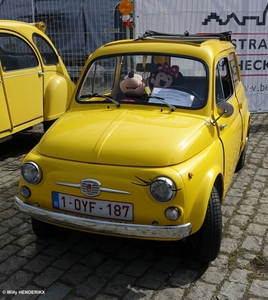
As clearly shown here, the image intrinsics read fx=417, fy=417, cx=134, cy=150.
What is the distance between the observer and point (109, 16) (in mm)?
10305

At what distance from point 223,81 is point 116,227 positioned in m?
2.19

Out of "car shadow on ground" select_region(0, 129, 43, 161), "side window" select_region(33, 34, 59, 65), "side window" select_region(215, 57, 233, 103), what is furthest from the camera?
"side window" select_region(33, 34, 59, 65)

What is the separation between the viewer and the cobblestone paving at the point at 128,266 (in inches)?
126

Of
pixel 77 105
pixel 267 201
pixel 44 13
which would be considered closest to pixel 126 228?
pixel 77 105

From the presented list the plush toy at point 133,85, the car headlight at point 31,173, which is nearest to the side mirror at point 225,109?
the plush toy at point 133,85

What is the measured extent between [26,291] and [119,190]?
1.07 metres

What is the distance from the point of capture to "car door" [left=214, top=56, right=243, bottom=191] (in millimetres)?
3961

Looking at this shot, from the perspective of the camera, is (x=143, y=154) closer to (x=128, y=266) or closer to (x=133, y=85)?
(x=128, y=266)

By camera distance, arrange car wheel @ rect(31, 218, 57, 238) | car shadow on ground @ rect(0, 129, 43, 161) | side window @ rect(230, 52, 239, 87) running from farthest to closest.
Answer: car shadow on ground @ rect(0, 129, 43, 161) → side window @ rect(230, 52, 239, 87) → car wheel @ rect(31, 218, 57, 238)

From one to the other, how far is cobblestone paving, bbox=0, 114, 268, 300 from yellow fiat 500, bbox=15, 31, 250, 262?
21cm

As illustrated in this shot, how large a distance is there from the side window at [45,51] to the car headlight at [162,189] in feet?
15.4

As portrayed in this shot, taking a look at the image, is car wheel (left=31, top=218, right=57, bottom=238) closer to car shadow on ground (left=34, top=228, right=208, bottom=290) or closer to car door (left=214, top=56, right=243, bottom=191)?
car shadow on ground (left=34, top=228, right=208, bottom=290)

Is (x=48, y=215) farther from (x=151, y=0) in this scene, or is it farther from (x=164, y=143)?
(x=151, y=0)

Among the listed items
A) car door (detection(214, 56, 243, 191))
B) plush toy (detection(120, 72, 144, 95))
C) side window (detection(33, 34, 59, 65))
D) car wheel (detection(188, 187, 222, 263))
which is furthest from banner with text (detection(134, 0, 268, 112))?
car wheel (detection(188, 187, 222, 263))
